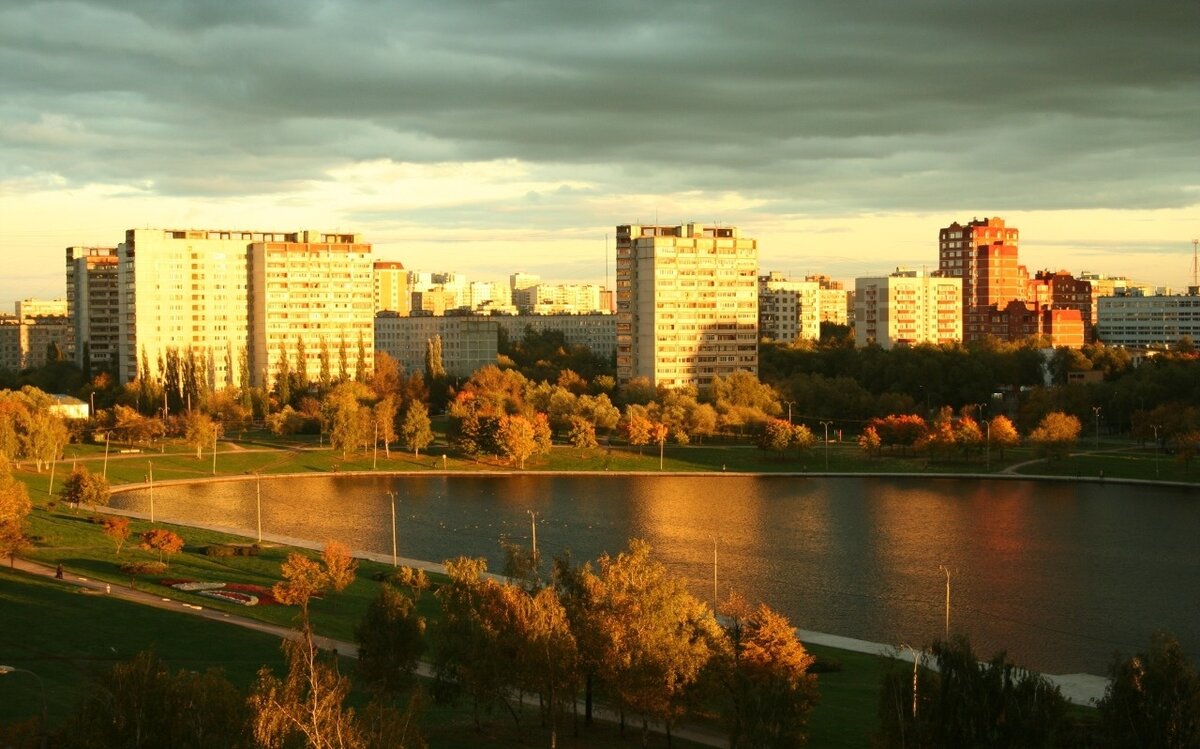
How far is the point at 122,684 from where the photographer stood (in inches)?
636

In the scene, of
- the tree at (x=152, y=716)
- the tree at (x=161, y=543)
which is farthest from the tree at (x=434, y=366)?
the tree at (x=152, y=716)

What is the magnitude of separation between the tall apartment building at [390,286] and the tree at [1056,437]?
305 ft

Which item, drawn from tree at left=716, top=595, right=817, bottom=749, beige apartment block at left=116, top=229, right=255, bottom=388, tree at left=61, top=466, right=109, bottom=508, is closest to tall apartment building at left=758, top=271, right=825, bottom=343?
beige apartment block at left=116, top=229, right=255, bottom=388

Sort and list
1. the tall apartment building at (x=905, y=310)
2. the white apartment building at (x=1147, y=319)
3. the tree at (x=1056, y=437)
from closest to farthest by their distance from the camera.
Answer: the tree at (x=1056, y=437) → the tall apartment building at (x=905, y=310) → the white apartment building at (x=1147, y=319)

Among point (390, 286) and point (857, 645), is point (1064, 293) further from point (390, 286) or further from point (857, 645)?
point (857, 645)

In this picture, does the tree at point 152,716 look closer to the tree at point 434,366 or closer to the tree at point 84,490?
the tree at point 84,490

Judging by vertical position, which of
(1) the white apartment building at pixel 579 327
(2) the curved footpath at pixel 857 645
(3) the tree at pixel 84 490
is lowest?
(2) the curved footpath at pixel 857 645

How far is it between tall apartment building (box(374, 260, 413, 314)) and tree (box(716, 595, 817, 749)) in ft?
417

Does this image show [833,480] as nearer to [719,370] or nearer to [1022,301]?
[719,370]

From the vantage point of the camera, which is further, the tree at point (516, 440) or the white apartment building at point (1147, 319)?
the white apartment building at point (1147, 319)

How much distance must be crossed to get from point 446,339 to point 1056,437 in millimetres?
58530

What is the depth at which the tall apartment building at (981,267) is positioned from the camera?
127 m

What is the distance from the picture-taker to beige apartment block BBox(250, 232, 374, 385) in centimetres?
8950

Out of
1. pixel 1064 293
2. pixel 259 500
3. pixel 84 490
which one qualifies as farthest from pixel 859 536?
pixel 1064 293
